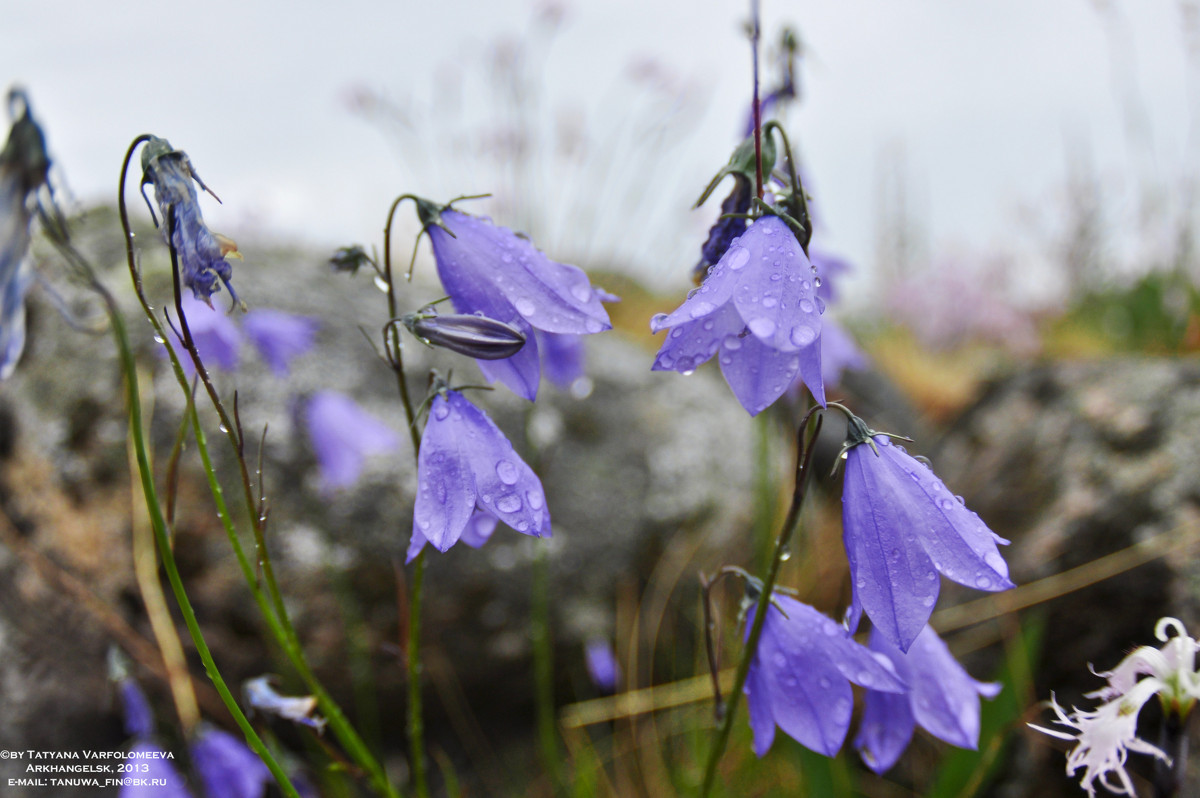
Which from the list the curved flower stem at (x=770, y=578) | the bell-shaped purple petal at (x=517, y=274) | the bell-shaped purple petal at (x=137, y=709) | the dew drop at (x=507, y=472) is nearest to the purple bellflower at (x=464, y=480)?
the dew drop at (x=507, y=472)

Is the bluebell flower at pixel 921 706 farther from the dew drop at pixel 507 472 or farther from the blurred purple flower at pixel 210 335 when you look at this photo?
the blurred purple flower at pixel 210 335

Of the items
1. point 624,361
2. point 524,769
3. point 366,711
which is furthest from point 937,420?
point 366,711

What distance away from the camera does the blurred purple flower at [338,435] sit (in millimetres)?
1694

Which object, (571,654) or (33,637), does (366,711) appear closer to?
(571,654)

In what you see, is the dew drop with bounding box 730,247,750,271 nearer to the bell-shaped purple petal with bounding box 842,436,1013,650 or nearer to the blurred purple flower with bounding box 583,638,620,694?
the bell-shaped purple petal with bounding box 842,436,1013,650

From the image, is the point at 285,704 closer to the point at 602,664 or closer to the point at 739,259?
the point at 739,259

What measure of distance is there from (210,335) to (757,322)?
4.48 feet

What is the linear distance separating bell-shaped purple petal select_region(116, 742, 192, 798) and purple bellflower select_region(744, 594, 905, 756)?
3.80ft

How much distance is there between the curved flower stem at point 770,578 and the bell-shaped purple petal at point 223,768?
1.11 m

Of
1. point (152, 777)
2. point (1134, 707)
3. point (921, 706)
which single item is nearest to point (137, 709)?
point (152, 777)

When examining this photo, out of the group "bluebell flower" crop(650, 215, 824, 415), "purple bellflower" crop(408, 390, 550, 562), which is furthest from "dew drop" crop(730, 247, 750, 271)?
"purple bellflower" crop(408, 390, 550, 562)

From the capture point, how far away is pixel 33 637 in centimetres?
181

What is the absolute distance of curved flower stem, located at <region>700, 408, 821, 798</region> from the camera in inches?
27.5

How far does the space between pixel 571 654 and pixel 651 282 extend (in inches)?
158
